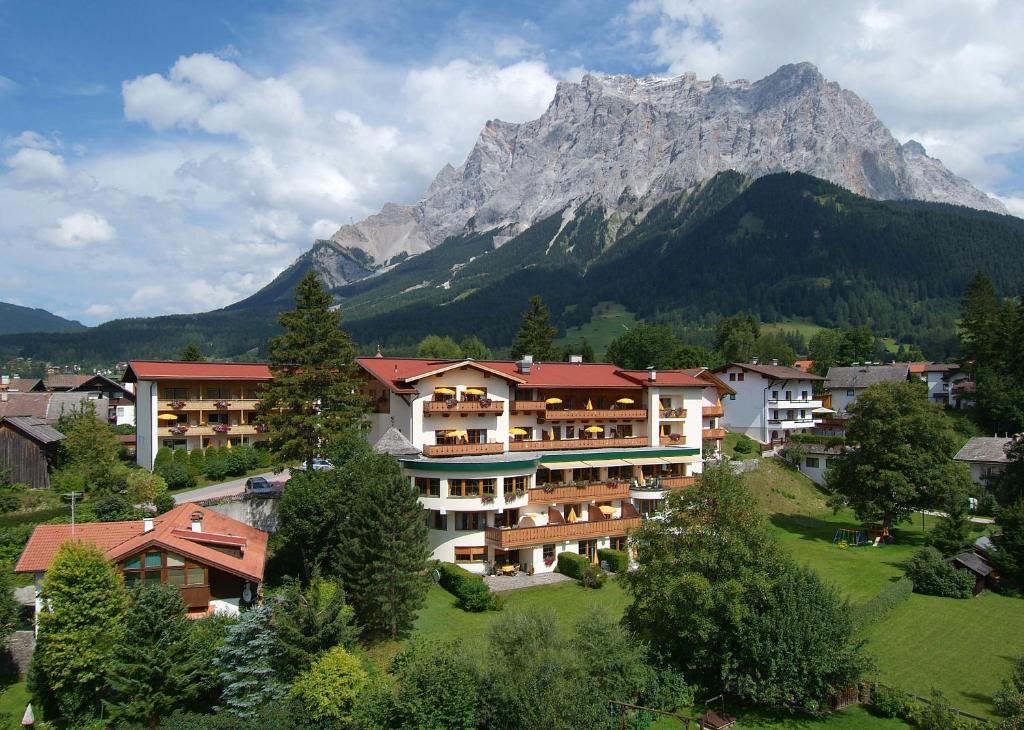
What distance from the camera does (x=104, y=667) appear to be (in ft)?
83.5

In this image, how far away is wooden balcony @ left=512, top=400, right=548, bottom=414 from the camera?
50.1 meters

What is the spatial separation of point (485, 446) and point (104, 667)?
2569 cm

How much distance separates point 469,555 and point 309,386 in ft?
48.0

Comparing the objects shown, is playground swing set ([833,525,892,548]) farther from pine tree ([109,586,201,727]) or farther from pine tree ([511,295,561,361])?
pine tree ([109,586,201,727])

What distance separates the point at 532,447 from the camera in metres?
50.4

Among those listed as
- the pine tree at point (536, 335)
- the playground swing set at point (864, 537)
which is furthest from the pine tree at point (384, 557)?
the pine tree at point (536, 335)

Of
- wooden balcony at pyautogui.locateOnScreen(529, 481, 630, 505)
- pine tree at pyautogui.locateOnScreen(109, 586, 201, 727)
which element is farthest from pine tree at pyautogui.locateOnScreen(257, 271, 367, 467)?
pine tree at pyautogui.locateOnScreen(109, 586, 201, 727)

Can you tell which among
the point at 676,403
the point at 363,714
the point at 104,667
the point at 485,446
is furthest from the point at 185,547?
the point at 676,403

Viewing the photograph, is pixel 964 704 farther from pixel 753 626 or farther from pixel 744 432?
pixel 744 432

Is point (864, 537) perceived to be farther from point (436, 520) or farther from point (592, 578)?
point (436, 520)

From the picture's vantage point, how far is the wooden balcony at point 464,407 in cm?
4644

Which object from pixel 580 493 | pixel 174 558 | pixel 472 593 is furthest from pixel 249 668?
pixel 580 493

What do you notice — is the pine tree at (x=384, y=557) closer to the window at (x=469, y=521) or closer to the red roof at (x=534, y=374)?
the window at (x=469, y=521)

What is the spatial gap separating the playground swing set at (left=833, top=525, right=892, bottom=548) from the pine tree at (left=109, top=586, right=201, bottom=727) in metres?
42.8
